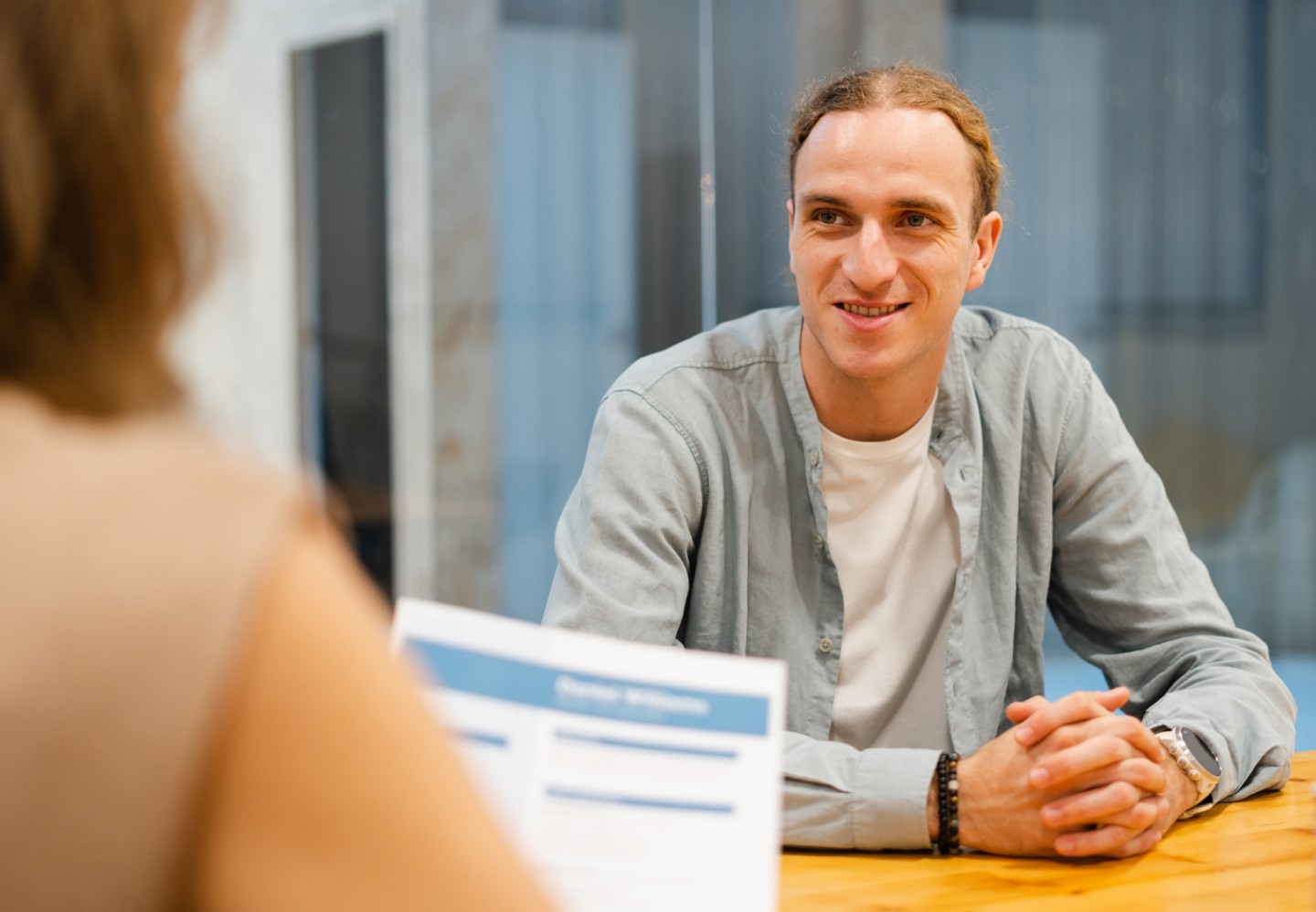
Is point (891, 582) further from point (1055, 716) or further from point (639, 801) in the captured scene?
point (639, 801)

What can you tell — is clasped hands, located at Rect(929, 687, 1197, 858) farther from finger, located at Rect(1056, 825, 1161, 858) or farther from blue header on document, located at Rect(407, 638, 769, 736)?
blue header on document, located at Rect(407, 638, 769, 736)

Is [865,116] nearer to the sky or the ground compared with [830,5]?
nearer to the ground

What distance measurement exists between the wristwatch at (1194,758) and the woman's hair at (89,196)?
3.37 feet

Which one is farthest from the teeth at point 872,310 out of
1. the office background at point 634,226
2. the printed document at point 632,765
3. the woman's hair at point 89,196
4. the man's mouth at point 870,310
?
the office background at point 634,226

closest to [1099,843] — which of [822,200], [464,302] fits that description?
[822,200]

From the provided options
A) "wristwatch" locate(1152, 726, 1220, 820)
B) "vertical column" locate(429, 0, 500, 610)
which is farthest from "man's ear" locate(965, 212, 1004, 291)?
"vertical column" locate(429, 0, 500, 610)

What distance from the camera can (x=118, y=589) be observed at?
38 centimetres

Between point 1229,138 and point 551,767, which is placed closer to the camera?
point 551,767

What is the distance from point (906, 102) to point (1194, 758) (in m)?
0.83

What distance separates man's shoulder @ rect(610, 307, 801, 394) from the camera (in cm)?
161

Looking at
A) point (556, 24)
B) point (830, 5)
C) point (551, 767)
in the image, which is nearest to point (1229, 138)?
point (830, 5)

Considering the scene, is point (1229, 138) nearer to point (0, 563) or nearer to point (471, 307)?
point (471, 307)

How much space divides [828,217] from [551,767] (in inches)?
43.1

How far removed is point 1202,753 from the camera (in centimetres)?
126
